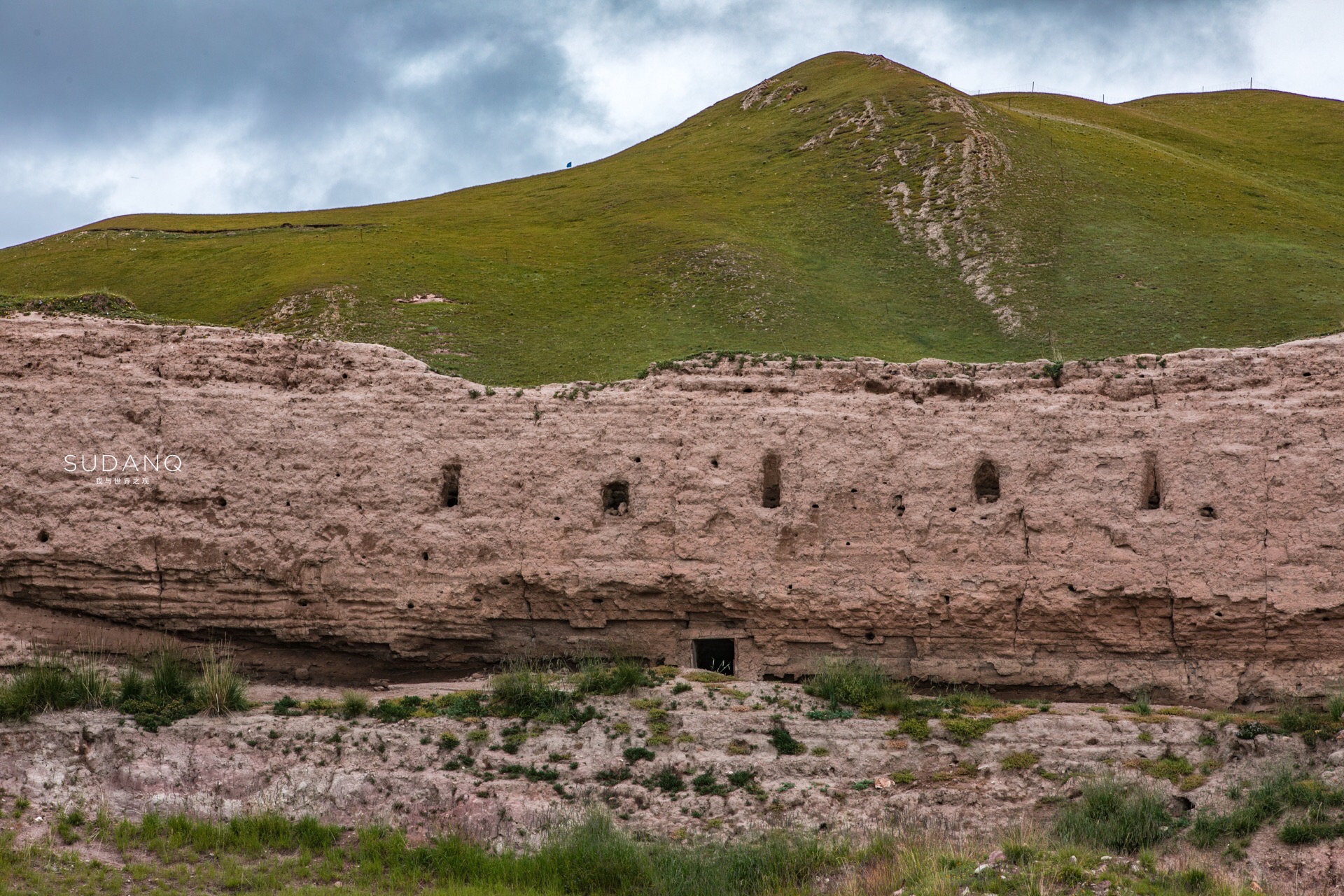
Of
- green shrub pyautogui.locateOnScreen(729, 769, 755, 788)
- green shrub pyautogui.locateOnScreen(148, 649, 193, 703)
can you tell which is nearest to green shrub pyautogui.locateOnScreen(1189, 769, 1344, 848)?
green shrub pyautogui.locateOnScreen(729, 769, 755, 788)

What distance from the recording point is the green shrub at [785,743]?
15219mm

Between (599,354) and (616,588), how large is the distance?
8.87m

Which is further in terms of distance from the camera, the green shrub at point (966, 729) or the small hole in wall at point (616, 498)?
the small hole in wall at point (616, 498)

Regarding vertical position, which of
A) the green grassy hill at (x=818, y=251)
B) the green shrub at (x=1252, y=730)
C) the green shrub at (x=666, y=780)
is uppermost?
the green grassy hill at (x=818, y=251)

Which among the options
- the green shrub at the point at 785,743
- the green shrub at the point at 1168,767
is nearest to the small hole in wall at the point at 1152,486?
the green shrub at the point at 1168,767

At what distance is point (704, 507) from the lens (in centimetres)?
1745

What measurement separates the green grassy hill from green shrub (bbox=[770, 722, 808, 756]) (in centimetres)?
974

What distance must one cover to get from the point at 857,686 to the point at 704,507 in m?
3.36

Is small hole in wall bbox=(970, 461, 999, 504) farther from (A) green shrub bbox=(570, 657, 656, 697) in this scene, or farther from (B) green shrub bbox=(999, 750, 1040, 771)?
(A) green shrub bbox=(570, 657, 656, 697)

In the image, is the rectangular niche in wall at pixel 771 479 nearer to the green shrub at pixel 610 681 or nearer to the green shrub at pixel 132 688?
the green shrub at pixel 610 681

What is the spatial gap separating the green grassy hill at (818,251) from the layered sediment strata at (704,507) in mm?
5598

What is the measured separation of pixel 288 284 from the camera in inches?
1202

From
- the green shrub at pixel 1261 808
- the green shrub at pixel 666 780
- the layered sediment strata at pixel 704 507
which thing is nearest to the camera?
the green shrub at pixel 1261 808

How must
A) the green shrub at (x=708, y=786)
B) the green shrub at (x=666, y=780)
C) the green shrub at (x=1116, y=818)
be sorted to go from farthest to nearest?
the green shrub at (x=666, y=780)
the green shrub at (x=708, y=786)
the green shrub at (x=1116, y=818)
